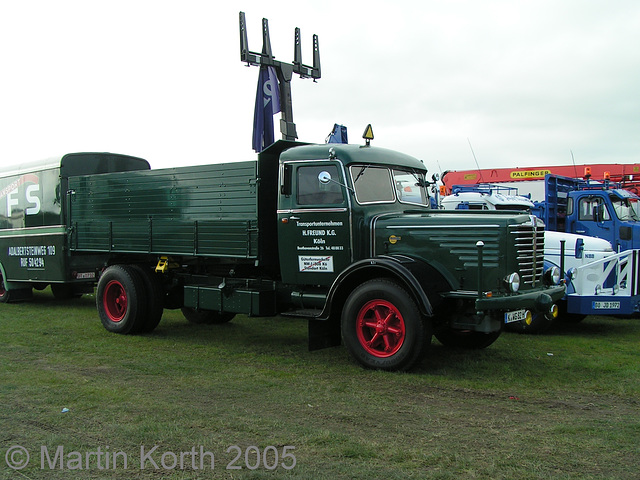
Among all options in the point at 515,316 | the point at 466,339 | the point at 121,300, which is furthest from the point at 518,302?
the point at 121,300

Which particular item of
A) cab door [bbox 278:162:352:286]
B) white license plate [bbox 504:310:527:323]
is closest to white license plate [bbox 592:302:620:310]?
white license plate [bbox 504:310:527:323]

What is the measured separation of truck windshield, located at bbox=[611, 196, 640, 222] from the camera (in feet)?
42.6

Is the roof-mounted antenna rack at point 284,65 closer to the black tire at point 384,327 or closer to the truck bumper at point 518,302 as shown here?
the black tire at point 384,327

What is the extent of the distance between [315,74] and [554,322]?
981 centimetres

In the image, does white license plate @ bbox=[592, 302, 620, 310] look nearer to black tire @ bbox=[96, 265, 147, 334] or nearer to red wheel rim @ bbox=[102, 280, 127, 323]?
black tire @ bbox=[96, 265, 147, 334]

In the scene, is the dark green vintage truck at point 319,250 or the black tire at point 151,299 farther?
the black tire at point 151,299

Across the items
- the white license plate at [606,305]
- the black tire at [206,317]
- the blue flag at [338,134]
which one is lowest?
the black tire at [206,317]

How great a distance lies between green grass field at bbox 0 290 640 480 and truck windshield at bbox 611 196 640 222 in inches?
203

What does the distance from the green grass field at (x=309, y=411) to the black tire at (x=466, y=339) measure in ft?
0.40

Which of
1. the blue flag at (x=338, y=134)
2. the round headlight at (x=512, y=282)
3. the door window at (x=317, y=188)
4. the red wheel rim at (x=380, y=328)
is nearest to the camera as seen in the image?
the round headlight at (x=512, y=282)

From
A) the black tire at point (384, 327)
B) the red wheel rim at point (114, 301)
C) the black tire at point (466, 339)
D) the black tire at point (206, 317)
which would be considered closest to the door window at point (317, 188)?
the black tire at point (384, 327)

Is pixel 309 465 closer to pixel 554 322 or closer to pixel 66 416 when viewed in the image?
pixel 66 416

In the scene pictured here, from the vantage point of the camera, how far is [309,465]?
4.04 m

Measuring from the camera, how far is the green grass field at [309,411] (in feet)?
13.3
